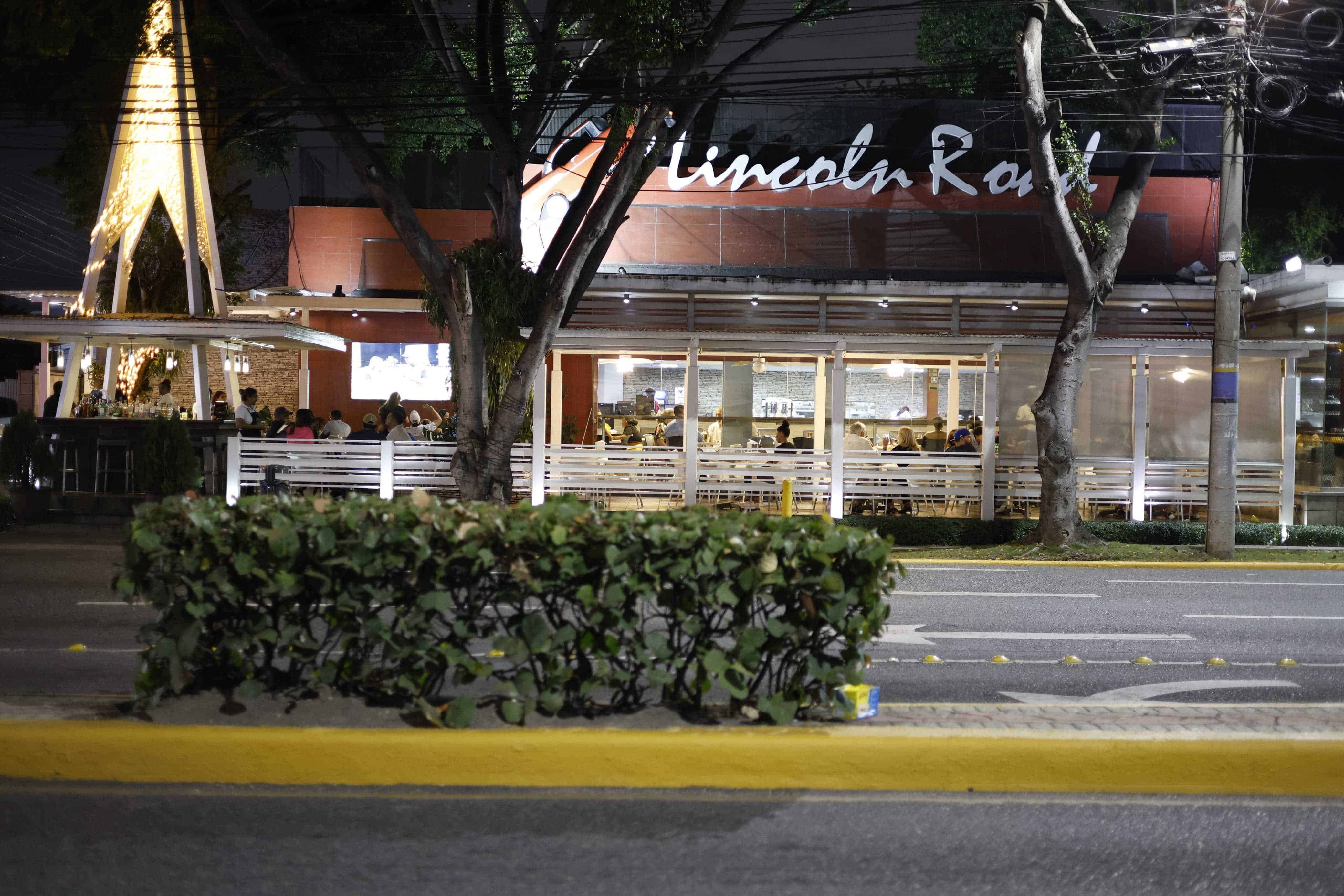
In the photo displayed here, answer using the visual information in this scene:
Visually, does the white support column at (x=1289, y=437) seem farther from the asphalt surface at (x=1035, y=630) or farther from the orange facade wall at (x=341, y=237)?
the orange facade wall at (x=341, y=237)

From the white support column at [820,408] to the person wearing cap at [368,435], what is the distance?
8.22 meters

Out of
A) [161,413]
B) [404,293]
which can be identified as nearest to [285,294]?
[404,293]

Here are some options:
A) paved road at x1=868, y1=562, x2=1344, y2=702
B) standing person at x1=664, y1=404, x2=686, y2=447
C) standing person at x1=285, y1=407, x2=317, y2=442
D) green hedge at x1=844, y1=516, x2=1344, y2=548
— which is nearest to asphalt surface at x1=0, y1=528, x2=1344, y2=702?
paved road at x1=868, y1=562, x2=1344, y2=702

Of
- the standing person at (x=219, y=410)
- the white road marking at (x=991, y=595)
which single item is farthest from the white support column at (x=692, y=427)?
the standing person at (x=219, y=410)

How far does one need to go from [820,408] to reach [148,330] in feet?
40.0

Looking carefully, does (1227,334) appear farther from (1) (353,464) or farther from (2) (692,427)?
(1) (353,464)

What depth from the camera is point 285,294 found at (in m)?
24.4

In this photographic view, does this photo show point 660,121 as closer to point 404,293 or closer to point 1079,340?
point 1079,340

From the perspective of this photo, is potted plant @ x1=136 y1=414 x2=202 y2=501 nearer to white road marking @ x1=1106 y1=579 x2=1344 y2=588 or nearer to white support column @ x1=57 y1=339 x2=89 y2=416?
white support column @ x1=57 y1=339 x2=89 y2=416

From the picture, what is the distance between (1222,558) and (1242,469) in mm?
3006

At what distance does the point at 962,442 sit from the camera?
63.3 ft

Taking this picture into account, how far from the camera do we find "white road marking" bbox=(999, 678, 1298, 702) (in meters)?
7.43

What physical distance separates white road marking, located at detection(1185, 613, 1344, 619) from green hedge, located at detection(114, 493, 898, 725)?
6979mm

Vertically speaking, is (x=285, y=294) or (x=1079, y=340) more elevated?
(x=285, y=294)
